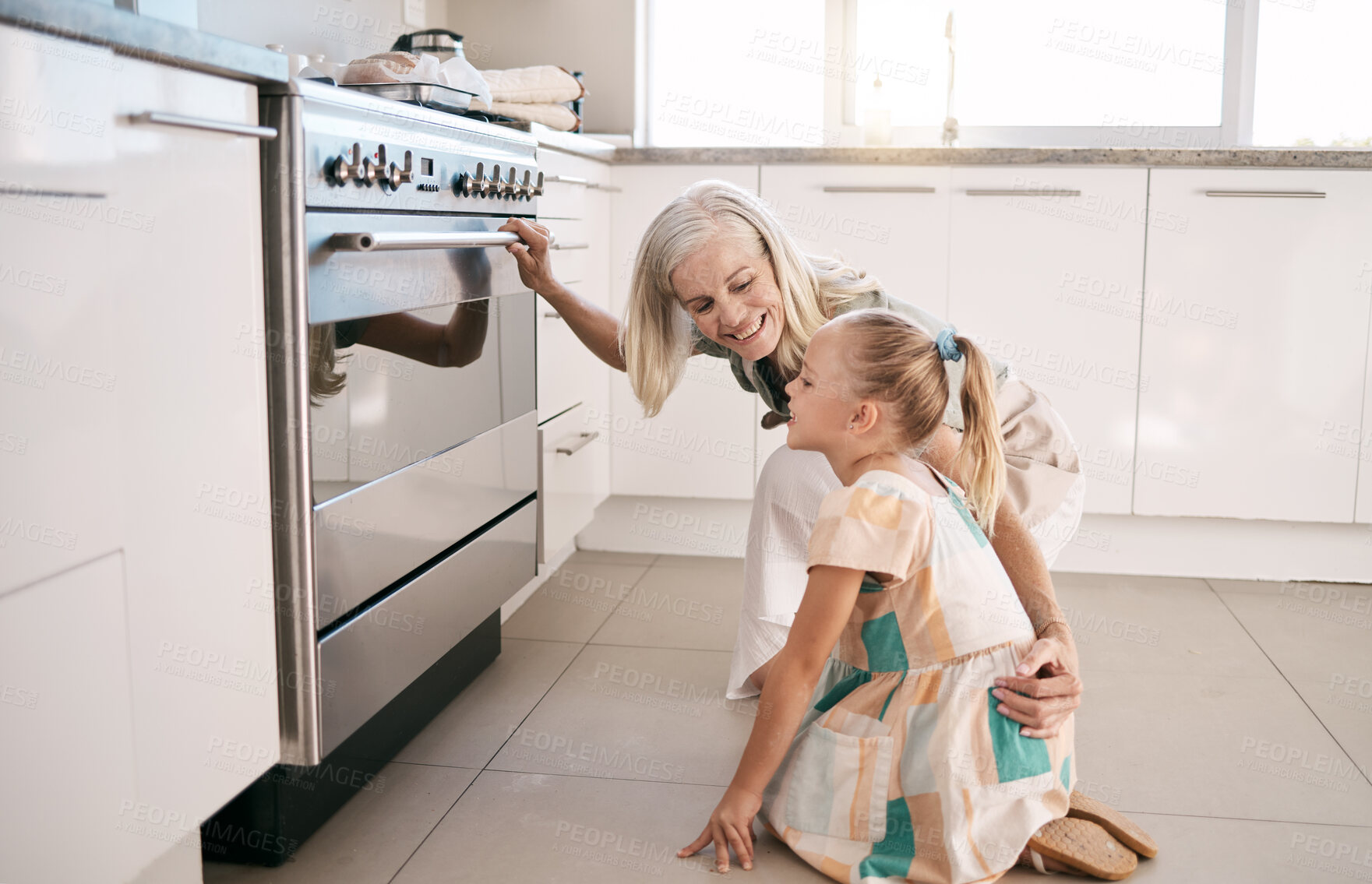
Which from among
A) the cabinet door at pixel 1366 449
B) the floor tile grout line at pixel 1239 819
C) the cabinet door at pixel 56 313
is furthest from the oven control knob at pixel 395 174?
the cabinet door at pixel 1366 449

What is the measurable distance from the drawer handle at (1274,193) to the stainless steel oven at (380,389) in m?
1.53

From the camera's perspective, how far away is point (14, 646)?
823 mm

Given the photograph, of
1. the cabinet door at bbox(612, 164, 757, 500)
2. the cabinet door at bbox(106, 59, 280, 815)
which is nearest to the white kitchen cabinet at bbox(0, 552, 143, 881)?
the cabinet door at bbox(106, 59, 280, 815)

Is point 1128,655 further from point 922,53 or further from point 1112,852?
point 922,53

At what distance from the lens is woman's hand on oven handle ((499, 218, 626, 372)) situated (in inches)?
68.1

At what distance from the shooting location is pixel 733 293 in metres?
1.52

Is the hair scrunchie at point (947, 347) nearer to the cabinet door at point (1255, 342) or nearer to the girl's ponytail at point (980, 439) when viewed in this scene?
the girl's ponytail at point (980, 439)

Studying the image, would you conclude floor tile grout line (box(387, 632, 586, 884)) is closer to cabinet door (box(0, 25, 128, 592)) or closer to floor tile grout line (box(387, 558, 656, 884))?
floor tile grout line (box(387, 558, 656, 884))

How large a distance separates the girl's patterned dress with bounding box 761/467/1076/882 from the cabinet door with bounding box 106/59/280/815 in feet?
2.00

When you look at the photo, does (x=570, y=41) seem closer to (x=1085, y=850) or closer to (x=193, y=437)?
(x=193, y=437)

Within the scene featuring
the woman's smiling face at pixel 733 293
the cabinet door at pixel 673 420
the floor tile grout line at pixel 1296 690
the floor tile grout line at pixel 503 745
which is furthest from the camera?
the cabinet door at pixel 673 420

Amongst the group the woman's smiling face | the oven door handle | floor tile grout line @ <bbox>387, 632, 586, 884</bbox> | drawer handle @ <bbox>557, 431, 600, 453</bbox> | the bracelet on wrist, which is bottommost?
floor tile grout line @ <bbox>387, 632, 586, 884</bbox>

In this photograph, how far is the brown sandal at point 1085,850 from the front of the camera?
1.32 metres

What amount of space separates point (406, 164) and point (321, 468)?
0.40 metres
